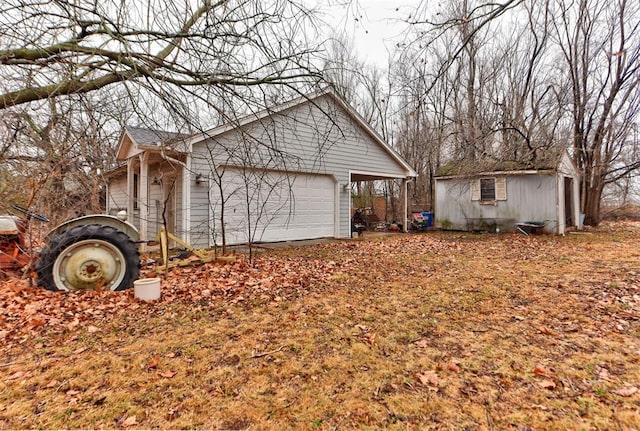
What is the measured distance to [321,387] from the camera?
2.38 m

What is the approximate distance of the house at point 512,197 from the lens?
1246 cm

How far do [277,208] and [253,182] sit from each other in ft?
5.69

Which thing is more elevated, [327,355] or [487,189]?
[487,189]

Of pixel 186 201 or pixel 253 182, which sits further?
pixel 253 182

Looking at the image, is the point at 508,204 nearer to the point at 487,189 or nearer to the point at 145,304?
the point at 487,189

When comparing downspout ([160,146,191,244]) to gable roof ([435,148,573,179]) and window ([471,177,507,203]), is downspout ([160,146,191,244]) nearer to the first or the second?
gable roof ([435,148,573,179])

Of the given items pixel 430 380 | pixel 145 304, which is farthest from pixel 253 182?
pixel 430 380

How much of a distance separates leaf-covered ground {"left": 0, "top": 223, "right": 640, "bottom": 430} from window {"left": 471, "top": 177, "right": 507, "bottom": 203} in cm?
886

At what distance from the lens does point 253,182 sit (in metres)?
8.89

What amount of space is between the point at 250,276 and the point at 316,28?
4.05 meters

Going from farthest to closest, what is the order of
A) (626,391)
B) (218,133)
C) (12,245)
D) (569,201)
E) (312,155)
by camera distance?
(569,201) < (312,155) < (218,133) < (12,245) < (626,391)

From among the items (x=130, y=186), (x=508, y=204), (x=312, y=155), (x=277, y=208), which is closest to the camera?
(x=130, y=186)

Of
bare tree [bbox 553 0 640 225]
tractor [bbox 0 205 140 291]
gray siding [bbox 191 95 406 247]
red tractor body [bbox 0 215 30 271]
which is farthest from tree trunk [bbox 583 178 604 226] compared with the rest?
red tractor body [bbox 0 215 30 271]

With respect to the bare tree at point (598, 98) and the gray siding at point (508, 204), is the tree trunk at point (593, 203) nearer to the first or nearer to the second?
the bare tree at point (598, 98)
